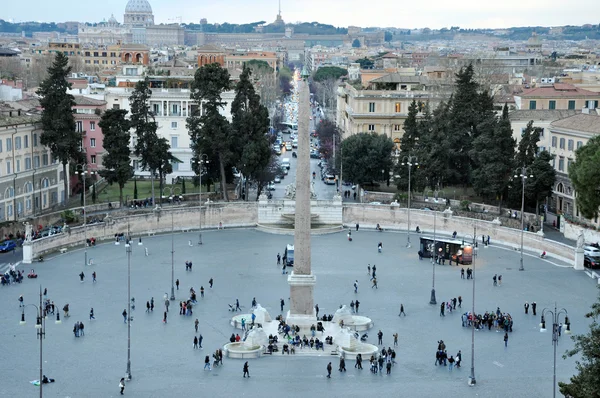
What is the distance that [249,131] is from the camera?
73688mm

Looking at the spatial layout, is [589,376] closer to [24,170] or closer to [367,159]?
[24,170]

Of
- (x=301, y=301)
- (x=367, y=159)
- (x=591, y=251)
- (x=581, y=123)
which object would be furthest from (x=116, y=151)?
(x=591, y=251)

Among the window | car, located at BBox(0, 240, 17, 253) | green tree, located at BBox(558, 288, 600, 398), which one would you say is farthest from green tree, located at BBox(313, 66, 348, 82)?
green tree, located at BBox(558, 288, 600, 398)

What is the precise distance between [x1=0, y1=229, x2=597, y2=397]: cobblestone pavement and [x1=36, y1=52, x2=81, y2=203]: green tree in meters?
8.46

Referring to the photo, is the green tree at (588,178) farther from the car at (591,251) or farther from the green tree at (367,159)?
the green tree at (367,159)

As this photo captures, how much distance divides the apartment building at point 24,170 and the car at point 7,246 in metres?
4.64

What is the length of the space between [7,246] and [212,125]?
693 inches

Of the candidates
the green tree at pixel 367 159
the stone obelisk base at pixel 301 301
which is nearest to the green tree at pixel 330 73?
the green tree at pixel 367 159

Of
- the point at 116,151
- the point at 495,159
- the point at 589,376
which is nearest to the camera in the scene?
the point at 589,376

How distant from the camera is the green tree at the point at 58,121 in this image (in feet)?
227

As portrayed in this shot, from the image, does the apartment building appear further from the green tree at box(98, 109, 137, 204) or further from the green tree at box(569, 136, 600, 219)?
the green tree at box(569, 136, 600, 219)

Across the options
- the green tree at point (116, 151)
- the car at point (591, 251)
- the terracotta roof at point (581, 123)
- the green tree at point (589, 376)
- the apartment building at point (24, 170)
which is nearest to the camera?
the green tree at point (589, 376)

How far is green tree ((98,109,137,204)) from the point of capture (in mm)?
70625

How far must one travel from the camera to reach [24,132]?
68.3 metres
